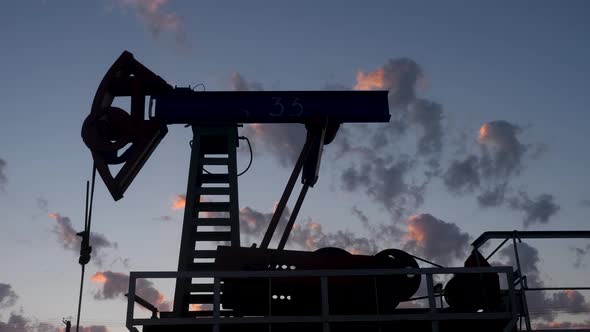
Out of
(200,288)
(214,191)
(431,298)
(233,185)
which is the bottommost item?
(431,298)

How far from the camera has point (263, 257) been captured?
1360 cm

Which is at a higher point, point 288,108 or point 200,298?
point 288,108

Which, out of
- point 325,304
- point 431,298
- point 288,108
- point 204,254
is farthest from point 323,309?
point 288,108

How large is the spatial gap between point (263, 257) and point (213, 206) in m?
4.67

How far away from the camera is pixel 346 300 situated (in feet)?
43.3

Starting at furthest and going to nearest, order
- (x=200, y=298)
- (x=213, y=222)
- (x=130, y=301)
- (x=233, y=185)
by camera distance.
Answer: (x=233, y=185)
(x=213, y=222)
(x=200, y=298)
(x=130, y=301)

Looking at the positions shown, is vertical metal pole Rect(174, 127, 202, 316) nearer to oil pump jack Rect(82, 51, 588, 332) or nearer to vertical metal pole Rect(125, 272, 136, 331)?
oil pump jack Rect(82, 51, 588, 332)

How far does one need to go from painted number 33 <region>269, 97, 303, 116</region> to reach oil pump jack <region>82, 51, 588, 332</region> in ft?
0.10

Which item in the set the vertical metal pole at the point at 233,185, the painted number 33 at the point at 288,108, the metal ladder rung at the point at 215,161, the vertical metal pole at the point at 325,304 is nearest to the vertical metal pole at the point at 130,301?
the vertical metal pole at the point at 325,304

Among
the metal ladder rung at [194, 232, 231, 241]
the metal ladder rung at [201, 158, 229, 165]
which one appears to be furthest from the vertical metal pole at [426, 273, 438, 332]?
the metal ladder rung at [201, 158, 229, 165]

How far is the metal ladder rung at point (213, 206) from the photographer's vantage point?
58.5ft

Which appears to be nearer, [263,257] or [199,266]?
[263,257]

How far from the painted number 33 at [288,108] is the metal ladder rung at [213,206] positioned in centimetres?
306

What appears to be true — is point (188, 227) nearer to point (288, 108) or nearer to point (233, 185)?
point (233, 185)
